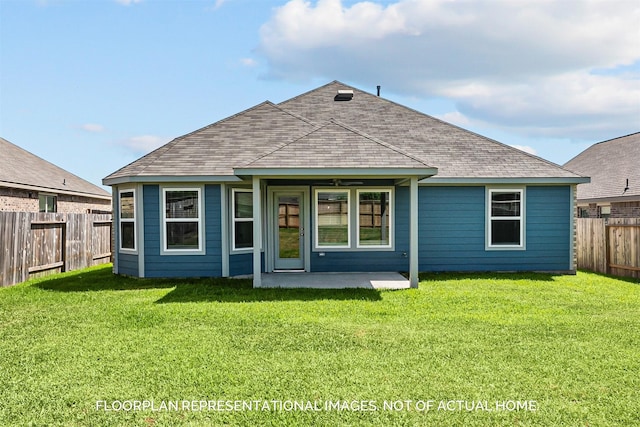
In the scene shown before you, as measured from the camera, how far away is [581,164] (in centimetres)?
2236

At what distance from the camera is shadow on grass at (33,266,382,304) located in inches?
334

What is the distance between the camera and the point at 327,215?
11734 mm

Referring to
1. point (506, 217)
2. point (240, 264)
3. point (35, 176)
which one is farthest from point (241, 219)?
point (35, 176)

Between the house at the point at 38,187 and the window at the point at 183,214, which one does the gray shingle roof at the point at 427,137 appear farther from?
the house at the point at 38,187

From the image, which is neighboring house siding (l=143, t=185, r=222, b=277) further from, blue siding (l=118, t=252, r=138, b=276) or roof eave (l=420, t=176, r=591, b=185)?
roof eave (l=420, t=176, r=591, b=185)

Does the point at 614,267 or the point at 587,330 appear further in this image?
the point at 614,267

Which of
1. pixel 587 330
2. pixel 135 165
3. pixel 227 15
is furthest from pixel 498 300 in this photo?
pixel 135 165

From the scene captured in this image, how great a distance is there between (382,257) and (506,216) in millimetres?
3442

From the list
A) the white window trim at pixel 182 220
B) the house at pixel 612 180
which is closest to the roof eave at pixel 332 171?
the white window trim at pixel 182 220

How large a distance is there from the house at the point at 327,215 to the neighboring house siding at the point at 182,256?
0.08 feet

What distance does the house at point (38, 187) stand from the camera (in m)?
15.8

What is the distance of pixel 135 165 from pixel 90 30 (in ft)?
11.7

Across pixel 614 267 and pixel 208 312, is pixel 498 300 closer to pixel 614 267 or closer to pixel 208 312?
pixel 208 312

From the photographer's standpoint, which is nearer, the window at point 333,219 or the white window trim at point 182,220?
the white window trim at point 182,220
